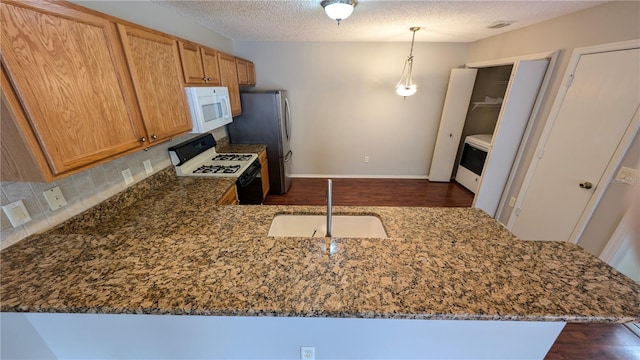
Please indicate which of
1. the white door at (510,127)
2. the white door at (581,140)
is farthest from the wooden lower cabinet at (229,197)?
the white door at (581,140)

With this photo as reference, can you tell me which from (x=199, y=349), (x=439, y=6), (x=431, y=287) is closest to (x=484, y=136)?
(x=439, y=6)

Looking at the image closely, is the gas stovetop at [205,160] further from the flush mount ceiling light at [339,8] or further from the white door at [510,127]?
the white door at [510,127]

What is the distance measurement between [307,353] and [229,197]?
1.57 meters

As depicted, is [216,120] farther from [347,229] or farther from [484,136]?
[484,136]

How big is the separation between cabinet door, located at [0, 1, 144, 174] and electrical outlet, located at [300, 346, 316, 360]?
1314 mm

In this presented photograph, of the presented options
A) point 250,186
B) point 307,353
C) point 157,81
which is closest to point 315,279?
point 307,353

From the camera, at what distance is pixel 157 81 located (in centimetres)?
156

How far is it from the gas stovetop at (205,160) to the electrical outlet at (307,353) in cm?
178

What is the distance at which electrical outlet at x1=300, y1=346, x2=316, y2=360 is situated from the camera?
88 centimetres

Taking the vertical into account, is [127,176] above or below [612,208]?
above

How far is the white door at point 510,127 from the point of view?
236cm

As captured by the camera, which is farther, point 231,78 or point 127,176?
point 231,78

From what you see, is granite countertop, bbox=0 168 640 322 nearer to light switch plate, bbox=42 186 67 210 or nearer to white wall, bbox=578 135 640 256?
light switch plate, bbox=42 186 67 210

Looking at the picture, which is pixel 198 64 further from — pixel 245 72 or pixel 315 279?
pixel 315 279
